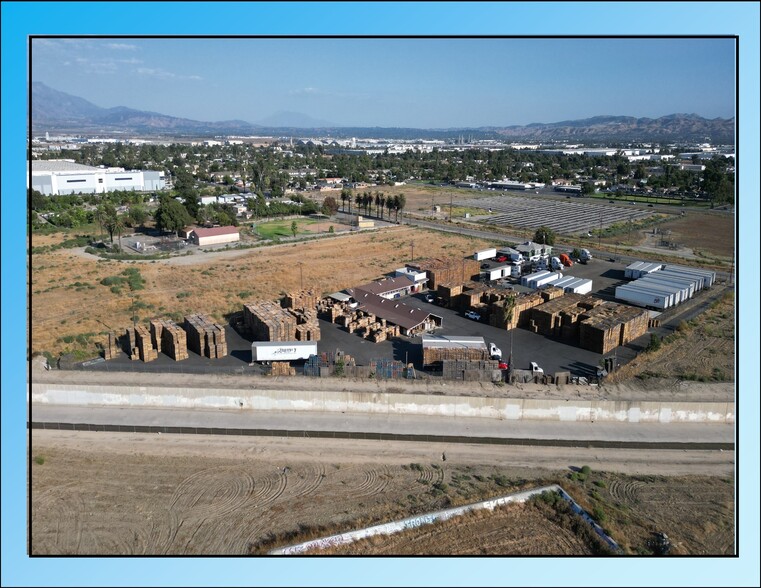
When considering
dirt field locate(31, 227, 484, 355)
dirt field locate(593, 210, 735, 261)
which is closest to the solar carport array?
dirt field locate(593, 210, 735, 261)

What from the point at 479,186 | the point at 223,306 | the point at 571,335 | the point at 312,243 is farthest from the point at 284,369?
the point at 479,186

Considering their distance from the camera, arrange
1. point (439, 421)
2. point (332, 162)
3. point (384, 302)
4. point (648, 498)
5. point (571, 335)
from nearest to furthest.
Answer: point (648, 498)
point (439, 421)
point (571, 335)
point (384, 302)
point (332, 162)

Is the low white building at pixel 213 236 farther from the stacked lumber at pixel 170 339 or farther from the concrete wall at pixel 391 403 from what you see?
the concrete wall at pixel 391 403

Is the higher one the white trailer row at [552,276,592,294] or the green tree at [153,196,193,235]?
the green tree at [153,196,193,235]

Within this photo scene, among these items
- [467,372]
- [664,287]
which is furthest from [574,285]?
[467,372]

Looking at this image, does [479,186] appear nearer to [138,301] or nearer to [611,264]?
[611,264]

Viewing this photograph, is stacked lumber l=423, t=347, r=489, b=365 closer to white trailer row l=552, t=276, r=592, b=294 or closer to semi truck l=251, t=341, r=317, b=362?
semi truck l=251, t=341, r=317, b=362
